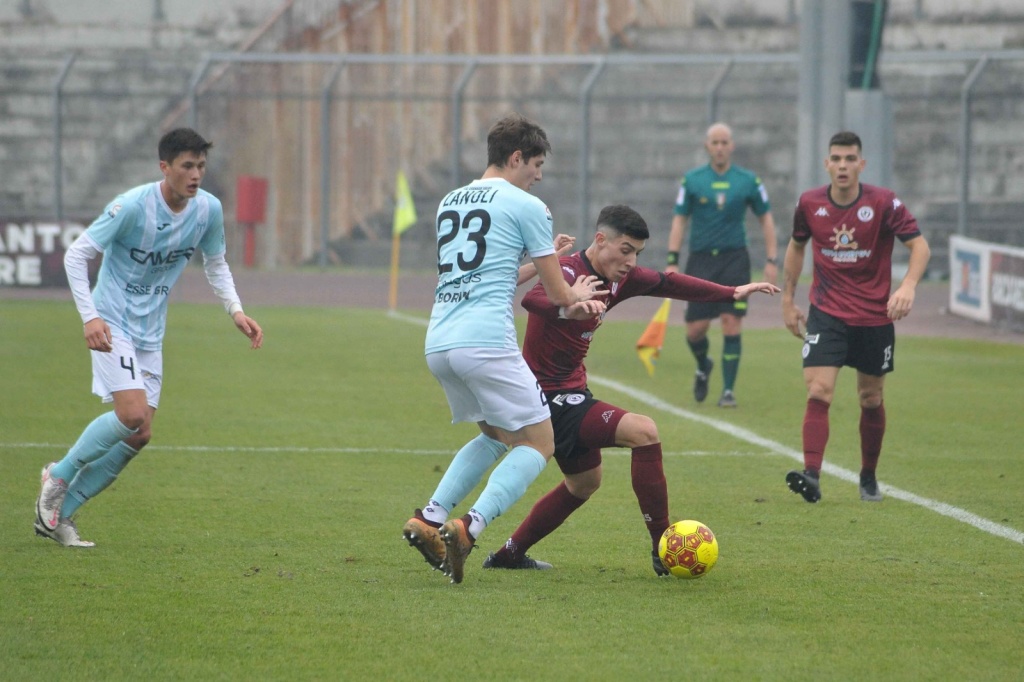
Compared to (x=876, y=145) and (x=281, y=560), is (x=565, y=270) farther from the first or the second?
(x=876, y=145)

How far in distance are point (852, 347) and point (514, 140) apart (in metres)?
2.97

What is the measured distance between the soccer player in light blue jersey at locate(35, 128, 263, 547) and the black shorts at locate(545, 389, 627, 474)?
155 centimetres

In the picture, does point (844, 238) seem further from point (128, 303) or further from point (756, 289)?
point (128, 303)

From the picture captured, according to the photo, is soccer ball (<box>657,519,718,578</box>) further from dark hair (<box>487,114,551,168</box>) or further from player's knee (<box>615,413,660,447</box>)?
dark hair (<box>487,114,551,168</box>)

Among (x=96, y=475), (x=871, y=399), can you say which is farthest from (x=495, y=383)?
(x=871, y=399)

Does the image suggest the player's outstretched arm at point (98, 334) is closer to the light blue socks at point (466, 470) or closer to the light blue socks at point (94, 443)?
the light blue socks at point (94, 443)

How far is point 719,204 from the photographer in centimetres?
1212

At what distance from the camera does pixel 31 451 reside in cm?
928

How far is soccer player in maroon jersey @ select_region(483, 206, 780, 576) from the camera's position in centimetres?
600

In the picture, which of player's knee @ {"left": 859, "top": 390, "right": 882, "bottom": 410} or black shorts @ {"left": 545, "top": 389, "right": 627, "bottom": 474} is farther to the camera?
player's knee @ {"left": 859, "top": 390, "right": 882, "bottom": 410}

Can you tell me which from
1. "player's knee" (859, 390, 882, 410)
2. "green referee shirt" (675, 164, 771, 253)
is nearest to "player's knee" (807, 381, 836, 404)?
"player's knee" (859, 390, 882, 410)

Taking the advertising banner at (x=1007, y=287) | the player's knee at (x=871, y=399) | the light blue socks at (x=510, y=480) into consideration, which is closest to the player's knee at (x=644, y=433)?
the light blue socks at (x=510, y=480)

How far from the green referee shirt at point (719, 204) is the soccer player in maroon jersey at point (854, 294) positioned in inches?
156

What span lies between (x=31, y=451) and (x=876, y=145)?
13375mm
